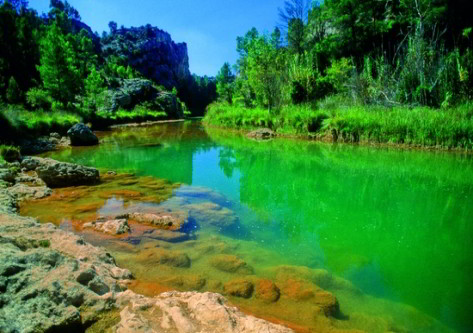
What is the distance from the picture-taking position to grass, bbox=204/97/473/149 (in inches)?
539

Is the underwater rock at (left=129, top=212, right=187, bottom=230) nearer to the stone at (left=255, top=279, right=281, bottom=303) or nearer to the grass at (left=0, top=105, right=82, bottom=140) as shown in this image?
the stone at (left=255, top=279, right=281, bottom=303)

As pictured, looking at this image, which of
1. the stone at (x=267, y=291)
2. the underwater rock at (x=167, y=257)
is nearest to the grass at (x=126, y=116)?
the underwater rock at (x=167, y=257)

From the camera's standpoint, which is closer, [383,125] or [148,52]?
[383,125]

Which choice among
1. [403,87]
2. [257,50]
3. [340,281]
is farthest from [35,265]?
[257,50]

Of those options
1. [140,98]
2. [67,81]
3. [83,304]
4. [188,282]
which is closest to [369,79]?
[188,282]

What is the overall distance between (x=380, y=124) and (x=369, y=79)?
8263 mm

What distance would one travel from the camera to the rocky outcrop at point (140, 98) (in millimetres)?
43188

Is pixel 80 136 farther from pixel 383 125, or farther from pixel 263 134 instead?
pixel 383 125

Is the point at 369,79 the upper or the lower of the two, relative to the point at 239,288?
upper

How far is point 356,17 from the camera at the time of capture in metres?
34.4

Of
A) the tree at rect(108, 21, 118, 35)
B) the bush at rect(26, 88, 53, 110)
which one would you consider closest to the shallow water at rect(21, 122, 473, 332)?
the bush at rect(26, 88, 53, 110)

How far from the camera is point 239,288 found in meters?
3.57

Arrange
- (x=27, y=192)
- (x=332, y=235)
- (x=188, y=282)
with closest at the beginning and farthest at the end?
(x=188, y=282) → (x=332, y=235) → (x=27, y=192)

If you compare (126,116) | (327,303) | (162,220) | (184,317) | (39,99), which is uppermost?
(39,99)
